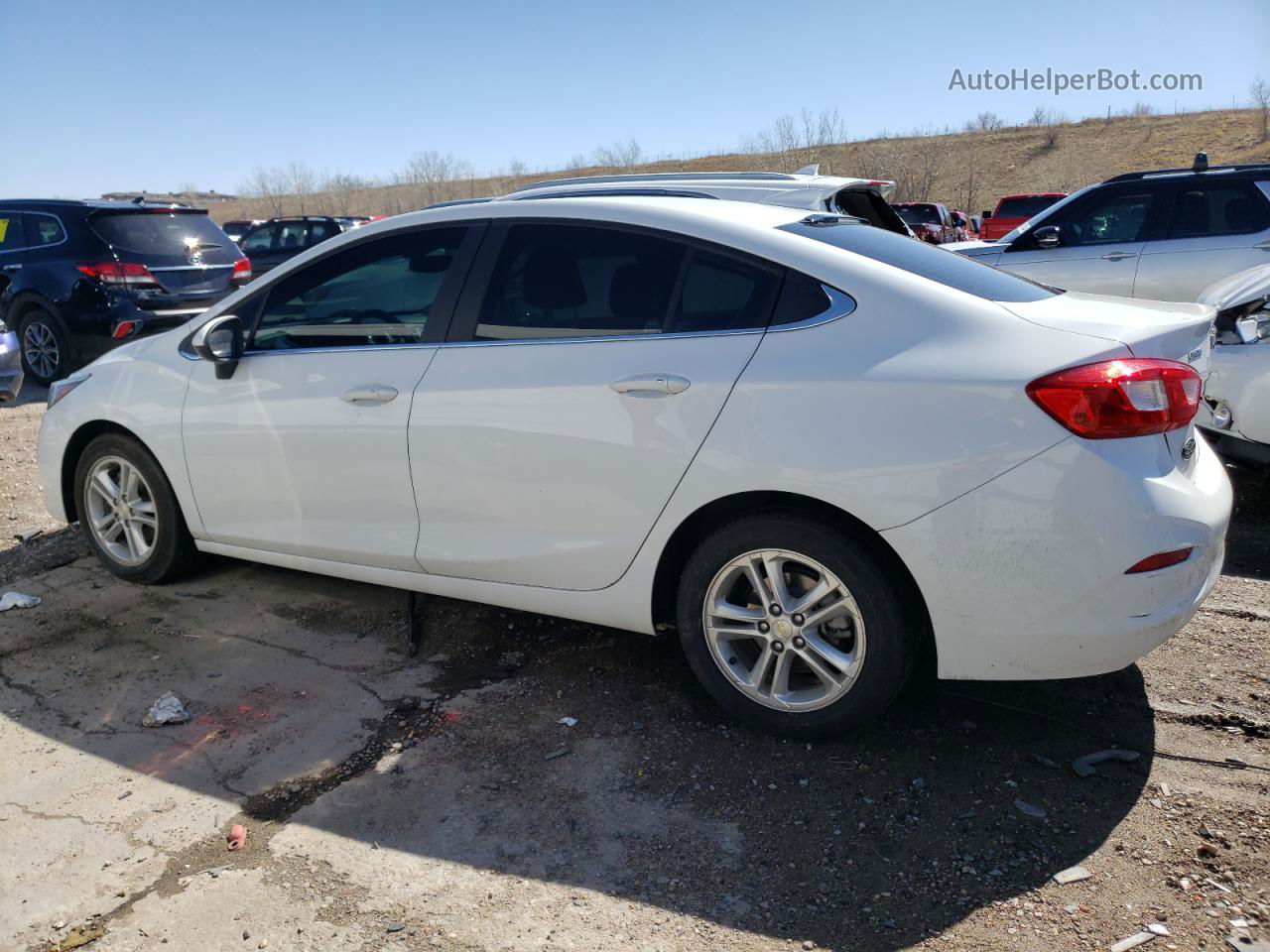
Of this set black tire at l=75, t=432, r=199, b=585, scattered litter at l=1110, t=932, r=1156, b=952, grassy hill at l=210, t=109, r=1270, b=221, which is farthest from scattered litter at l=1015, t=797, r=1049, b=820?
grassy hill at l=210, t=109, r=1270, b=221

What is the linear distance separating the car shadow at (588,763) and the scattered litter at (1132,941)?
254mm

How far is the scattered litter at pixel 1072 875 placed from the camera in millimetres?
2748

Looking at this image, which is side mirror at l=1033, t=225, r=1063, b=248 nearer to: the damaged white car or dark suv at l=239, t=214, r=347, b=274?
the damaged white car

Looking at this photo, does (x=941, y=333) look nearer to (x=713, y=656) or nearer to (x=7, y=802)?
(x=713, y=656)

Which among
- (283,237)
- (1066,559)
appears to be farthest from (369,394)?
(283,237)

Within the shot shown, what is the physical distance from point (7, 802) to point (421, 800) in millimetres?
1300

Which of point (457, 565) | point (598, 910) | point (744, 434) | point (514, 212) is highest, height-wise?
point (514, 212)

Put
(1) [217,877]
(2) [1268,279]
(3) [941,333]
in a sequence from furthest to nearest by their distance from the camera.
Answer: (2) [1268,279]
(3) [941,333]
(1) [217,877]

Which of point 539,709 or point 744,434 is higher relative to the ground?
point 744,434

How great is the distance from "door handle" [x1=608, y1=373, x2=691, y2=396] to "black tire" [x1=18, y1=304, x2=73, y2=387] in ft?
28.8

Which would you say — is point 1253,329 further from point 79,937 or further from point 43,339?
point 43,339

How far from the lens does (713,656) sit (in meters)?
3.49

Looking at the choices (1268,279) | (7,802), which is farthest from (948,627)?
(1268,279)

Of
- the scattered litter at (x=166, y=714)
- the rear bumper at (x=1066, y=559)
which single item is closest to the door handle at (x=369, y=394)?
the scattered litter at (x=166, y=714)
